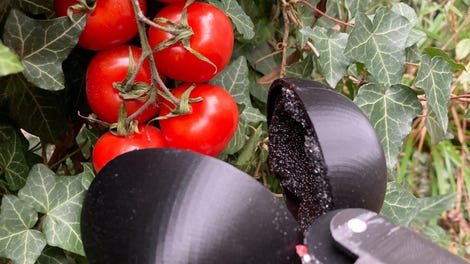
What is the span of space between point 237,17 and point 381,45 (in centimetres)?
18

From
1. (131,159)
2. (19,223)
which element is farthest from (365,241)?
(19,223)

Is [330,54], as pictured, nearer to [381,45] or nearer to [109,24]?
[381,45]

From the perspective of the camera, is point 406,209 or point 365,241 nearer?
point 365,241

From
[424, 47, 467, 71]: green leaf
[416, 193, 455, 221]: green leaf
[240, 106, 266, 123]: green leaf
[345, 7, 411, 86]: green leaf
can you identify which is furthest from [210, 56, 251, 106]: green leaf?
[416, 193, 455, 221]: green leaf

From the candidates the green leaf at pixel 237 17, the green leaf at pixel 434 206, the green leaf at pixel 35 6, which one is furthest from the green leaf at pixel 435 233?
the green leaf at pixel 35 6

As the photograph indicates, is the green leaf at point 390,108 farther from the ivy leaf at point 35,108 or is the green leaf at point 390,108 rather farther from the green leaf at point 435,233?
the green leaf at point 435,233

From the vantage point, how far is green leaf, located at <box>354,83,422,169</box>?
2.27ft

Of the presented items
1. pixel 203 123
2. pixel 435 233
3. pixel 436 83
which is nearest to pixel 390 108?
pixel 436 83

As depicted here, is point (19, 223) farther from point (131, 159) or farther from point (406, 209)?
point (406, 209)

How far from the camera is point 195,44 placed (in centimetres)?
49

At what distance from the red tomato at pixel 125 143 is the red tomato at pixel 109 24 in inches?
3.0

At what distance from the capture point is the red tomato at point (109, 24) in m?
0.48

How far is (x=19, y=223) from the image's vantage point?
55 centimetres

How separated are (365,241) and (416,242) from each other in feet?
0.10
